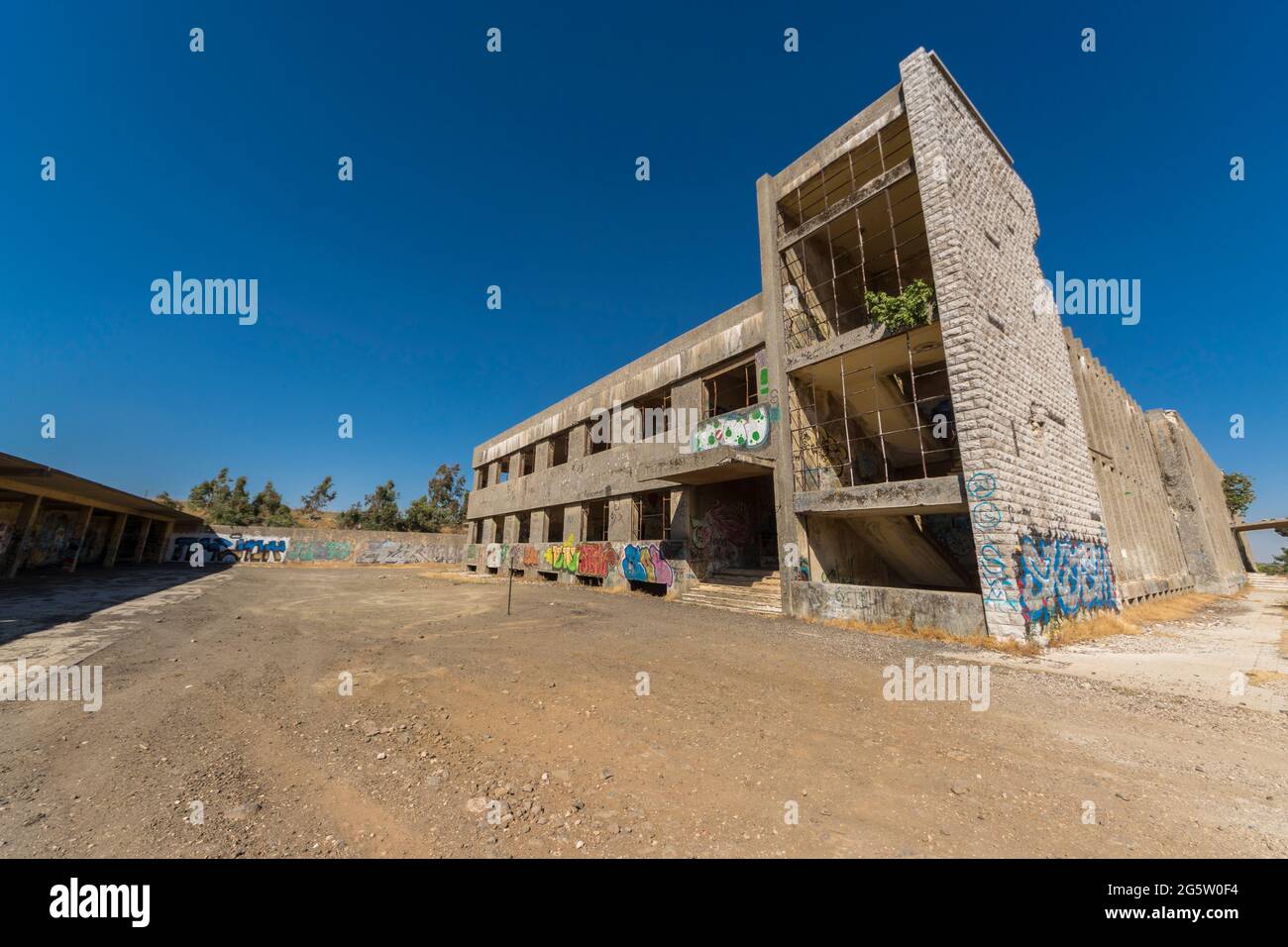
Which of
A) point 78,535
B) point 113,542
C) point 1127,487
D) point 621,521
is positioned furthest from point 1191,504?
point 113,542

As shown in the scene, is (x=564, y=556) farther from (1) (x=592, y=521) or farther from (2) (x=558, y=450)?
(2) (x=558, y=450)

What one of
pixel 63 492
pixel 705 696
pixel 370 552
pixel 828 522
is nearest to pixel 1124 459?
pixel 828 522

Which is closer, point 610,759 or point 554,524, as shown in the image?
point 610,759

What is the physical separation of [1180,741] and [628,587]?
15237mm

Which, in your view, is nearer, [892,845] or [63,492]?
[892,845]

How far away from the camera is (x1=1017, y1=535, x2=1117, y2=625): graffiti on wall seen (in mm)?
9109

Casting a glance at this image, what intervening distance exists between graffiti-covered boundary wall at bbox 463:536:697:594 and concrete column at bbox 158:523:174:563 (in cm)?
2698

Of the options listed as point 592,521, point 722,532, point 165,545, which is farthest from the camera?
point 165,545

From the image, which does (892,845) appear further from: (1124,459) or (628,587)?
(1124,459)

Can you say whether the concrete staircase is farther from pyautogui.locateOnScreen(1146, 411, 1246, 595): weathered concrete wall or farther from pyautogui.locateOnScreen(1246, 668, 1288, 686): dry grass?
pyautogui.locateOnScreen(1146, 411, 1246, 595): weathered concrete wall

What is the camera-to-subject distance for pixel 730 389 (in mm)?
19172

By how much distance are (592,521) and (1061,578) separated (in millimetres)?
16891

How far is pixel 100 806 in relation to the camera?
301 cm
